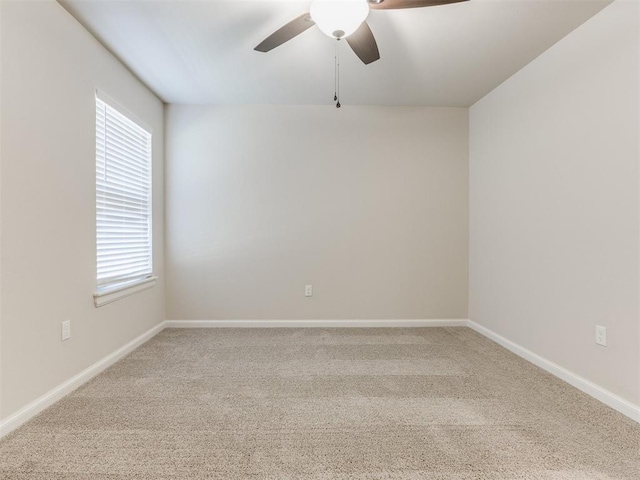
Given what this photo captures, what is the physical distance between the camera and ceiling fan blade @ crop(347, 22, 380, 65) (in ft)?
6.04

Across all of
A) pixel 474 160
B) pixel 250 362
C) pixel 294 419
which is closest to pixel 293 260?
pixel 250 362

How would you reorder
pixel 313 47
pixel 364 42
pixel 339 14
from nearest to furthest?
pixel 339 14 < pixel 364 42 < pixel 313 47

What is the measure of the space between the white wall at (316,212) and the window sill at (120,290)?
491 millimetres

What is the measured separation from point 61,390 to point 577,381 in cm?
329

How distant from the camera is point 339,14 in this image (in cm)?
163

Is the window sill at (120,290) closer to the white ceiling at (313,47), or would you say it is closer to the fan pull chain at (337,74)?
the white ceiling at (313,47)

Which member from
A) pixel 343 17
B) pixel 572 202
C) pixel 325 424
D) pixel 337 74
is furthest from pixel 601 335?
pixel 337 74

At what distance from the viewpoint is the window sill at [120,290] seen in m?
2.41

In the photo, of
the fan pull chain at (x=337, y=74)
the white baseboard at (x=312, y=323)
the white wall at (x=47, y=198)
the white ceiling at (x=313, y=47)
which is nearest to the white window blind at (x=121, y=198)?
the white wall at (x=47, y=198)

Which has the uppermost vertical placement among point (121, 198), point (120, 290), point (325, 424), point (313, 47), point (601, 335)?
point (313, 47)

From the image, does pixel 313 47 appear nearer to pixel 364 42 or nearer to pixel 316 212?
pixel 364 42

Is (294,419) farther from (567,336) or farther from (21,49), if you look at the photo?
(21,49)

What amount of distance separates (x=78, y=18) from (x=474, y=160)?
3.57 meters

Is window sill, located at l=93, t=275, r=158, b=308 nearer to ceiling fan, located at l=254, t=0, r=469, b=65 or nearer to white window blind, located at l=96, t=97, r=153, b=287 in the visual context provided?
white window blind, located at l=96, t=97, r=153, b=287
